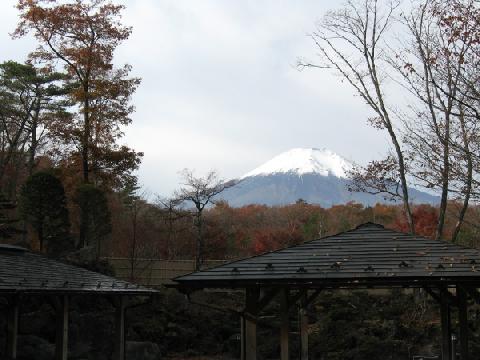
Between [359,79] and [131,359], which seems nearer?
[131,359]

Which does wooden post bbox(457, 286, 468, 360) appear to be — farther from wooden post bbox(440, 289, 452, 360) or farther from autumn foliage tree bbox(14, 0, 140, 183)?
autumn foliage tree bbox(14, 0, 140, 183)

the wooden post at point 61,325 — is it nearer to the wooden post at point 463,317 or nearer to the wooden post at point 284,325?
the wooden post at point 284,325

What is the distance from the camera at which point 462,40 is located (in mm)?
10695

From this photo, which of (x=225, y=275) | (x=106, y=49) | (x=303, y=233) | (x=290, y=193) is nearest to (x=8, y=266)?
(x=225, y=275)

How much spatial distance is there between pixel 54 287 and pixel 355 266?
646 centimetres

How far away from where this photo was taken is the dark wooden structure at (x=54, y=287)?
39.7 ft

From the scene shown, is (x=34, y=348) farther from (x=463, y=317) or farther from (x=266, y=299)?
(x=463, y=317)

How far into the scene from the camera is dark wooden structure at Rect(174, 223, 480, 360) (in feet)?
29.1

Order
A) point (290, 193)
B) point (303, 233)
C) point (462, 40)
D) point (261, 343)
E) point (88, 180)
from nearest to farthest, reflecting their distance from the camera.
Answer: point (462, 40), point (261, 343), point (88, 180), point (303, 233), point (290, 193)

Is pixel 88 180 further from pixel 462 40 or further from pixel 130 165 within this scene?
pixel 462 40

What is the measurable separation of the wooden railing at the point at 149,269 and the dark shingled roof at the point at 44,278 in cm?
953

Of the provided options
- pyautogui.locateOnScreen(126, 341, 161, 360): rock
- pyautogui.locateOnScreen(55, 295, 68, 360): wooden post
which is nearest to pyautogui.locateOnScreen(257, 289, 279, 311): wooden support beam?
pyautogui.locateOnScreen(55, 295, 68, 360): wooden post

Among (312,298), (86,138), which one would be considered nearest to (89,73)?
(86,138)

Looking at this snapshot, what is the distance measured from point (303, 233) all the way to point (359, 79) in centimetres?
1546
